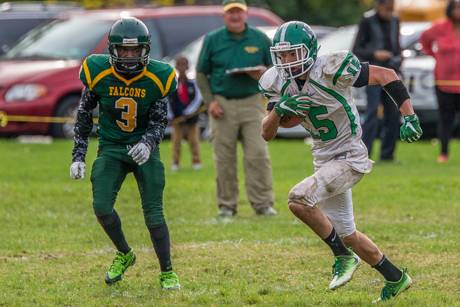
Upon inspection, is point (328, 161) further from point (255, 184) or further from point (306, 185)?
point (255, 184)

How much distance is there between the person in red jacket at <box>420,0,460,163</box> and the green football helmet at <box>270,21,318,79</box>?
7942 millimetres

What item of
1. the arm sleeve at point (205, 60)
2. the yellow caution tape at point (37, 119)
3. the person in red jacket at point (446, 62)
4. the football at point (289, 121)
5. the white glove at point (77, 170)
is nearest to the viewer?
the football at point (289, 121)

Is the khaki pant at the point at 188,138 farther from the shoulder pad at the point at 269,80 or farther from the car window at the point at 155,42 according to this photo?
the shoulder pad at the point at 269,80

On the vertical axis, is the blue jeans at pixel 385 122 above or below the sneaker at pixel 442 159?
above

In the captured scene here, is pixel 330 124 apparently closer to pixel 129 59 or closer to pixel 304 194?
pixel 304 194

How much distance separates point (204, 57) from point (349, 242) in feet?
13.2

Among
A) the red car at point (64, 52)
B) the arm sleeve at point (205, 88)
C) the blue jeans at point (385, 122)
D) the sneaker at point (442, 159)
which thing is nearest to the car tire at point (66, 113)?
the red car at point (64, 52)

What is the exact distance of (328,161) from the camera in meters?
7.30

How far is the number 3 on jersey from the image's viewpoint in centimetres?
768

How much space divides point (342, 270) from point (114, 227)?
1518 mm

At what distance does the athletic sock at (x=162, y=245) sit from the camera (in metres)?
7.68

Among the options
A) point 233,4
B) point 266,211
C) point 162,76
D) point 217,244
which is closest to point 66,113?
point 266,211

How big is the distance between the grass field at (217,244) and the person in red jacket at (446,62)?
58 centimetres

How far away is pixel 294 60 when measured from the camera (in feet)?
23.0
